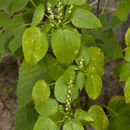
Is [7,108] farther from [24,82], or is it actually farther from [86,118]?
[86,118]

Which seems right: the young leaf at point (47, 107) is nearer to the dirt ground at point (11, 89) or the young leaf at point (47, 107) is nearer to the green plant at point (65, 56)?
the green plant at point (65, 56)

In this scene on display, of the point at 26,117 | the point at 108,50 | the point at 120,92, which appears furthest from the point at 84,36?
the point at 120,92

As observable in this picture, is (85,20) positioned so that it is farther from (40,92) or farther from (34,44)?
(40,92)

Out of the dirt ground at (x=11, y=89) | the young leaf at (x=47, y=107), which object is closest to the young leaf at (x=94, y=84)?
the young leaf at (x=47, y=107)

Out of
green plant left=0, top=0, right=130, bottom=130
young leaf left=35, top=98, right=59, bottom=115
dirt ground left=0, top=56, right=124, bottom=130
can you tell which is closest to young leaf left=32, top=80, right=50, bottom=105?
green plant left=0, top=0, right=130, bottom=130

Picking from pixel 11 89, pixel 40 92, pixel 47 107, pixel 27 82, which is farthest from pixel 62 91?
pixel 11 89
